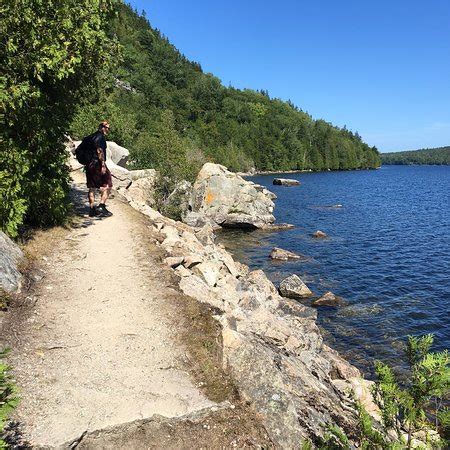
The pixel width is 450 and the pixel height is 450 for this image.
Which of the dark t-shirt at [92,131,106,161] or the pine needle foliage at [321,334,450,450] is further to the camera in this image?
the dark t-shirt at [92,131,106,161]

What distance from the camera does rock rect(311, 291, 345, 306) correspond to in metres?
21.9

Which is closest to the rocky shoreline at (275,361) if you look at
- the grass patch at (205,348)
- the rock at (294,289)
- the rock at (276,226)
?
the grass patch at (205,348)

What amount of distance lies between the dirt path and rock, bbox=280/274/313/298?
484 inches

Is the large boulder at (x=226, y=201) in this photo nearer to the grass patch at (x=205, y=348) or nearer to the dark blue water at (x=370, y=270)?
the dark blue water at (x=370, y=270)

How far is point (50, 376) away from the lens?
723 cm

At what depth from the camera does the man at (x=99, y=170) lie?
16.0 metres

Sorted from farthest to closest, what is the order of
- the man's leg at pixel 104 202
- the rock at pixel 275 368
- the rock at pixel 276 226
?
the rock at pixel 276 226, the man's leg at pixel 104 202, the rock at pixel 275 368

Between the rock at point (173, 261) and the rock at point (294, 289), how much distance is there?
11.5 meters

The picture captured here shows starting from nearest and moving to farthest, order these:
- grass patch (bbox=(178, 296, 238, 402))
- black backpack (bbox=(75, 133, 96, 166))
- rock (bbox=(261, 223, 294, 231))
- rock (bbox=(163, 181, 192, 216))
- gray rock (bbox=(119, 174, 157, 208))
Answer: grass patch (bbox=(178, 296, 238, 402)) → black backpack (bbox=(75, 133, 96, 166)) → gray rock (bbox=(119, 174, 157, 208)) → rock (bbox=(163, 181, 192, 216)) → rock (bbox=(261, 223, 294, 231))

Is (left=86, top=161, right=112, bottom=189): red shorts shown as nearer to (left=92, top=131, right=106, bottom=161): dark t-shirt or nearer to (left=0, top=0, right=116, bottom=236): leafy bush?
(left=92, top=131, right=106, bottom=161): dark t-shirt

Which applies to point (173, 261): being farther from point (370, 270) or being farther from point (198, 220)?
point (198, 220)

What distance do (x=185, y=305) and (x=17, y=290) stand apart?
4166mm

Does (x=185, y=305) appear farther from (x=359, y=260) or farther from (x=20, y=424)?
(x=359, y=260)

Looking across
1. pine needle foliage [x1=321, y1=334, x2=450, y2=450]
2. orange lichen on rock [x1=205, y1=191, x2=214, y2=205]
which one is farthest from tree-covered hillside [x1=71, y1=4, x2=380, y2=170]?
pine needle foliage [x1=321, y1=334, x2=450, y2=450]
